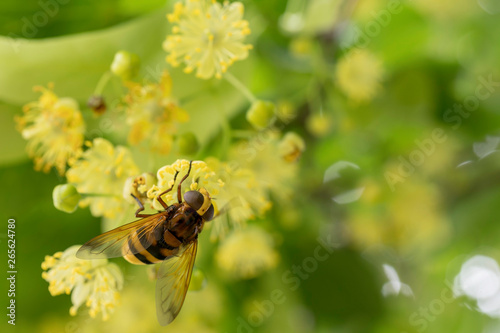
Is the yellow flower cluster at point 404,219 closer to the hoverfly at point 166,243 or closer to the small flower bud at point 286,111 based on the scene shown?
the small flower bud at point 286,111

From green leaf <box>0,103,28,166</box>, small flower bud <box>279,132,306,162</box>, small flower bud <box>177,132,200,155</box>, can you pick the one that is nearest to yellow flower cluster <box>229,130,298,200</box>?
small flower bud <box>279,132,306,162</box>

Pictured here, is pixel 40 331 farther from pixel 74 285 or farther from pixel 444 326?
pixel 444 326

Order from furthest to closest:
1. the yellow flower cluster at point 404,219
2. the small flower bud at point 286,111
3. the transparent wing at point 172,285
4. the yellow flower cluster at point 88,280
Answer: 1. the yellow flower cluster at point 404,219
2. the small flower bud at point 286,111
3. the yellow flower cluster at point 88,280
4. the transparent wing at point 172,285

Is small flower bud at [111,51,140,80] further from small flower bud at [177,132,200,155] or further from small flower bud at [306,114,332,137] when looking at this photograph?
small flower bud at [306,114,332,137]

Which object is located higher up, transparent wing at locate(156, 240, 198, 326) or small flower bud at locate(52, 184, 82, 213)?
small flower bud at locate(52, 184, 82, 213)

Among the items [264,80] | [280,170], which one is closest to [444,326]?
[280,170]

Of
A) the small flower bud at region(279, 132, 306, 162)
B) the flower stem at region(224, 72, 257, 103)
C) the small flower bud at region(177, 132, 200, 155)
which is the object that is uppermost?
the flower stem at region(224, 72, 257, 103)

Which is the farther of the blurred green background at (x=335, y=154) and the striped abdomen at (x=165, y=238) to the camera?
the blurred green background at (x=335, y=154)

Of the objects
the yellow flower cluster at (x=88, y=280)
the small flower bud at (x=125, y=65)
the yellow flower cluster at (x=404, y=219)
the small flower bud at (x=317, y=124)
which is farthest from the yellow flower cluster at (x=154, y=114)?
the yellow flower cluster at (x=404, y=219)
